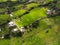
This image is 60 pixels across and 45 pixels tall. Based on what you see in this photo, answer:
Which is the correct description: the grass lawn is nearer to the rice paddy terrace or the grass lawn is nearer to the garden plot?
the rice paddy terrace

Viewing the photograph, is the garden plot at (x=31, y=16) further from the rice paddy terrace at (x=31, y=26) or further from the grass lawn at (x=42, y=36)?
the grass lawn at (x=42, y=36)

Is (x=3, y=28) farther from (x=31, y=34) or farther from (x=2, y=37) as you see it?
(x=31, y=34)

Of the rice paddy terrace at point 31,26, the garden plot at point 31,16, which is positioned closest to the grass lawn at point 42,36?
the rice paddy terrace at point 31,26

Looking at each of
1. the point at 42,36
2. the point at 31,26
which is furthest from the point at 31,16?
the point at 42,36

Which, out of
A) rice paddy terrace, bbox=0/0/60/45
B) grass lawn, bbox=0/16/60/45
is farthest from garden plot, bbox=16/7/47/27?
Answer: grass lawn, bbox=0/16/60/45

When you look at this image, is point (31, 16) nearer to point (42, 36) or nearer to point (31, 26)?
point (31, 26)

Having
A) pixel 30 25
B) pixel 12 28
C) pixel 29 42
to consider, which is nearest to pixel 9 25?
pixel 12 28

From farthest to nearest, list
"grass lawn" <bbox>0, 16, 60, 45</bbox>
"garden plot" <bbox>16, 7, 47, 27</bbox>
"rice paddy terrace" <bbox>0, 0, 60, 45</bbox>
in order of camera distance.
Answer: "garden plot" <bbox>16, 7, 47, 27</bbox>
"rice paddy terrace" <bbox>0, 0, 60, 45</bbox>
"grass lawn" <bbox>0, 16, 60, 45</bbox>

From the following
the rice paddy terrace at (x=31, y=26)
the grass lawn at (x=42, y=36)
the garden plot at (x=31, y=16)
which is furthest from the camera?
the garden plot at (x=31, y=16)

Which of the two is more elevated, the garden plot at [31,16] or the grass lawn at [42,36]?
the garden plot at [31,16]
